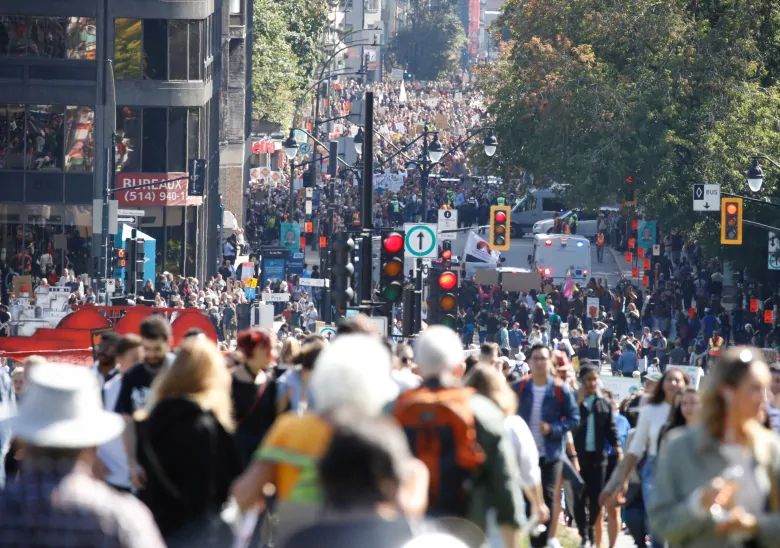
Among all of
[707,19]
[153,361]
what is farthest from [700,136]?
[153,361]

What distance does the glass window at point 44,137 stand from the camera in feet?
181

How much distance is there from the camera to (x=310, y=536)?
487 centimetres

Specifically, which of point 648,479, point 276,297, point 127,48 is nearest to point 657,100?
point 127,48

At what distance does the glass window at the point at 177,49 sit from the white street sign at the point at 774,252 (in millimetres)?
19544

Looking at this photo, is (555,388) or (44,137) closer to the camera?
(555,388)

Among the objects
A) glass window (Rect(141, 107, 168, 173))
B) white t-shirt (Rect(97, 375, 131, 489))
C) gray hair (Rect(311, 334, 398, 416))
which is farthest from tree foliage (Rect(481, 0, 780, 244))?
gray hair (Rect(311, 334, 398, 416))

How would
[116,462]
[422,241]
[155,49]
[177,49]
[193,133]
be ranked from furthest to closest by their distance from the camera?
1. [193,133]
2. [177,49]
3. [155,49]
4. [422,241]
5. [116,462]

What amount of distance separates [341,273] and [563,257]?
115ft

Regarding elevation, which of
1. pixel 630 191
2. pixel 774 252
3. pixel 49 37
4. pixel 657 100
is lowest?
pixel 774 252

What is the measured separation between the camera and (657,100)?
177 feet

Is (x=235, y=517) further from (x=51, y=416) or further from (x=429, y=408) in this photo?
(x=51, y=416)

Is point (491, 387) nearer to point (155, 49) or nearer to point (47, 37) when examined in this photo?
point (47, 37)

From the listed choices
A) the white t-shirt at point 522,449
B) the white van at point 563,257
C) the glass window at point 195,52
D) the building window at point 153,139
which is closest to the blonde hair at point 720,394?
the white t-shirt at point 522,449

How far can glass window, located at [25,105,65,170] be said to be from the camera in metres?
55.2
